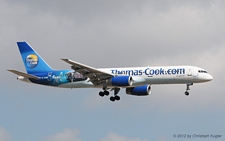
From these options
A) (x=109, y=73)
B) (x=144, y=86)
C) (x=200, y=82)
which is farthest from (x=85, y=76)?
(x=200, y=82)

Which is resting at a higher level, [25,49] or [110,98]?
[25,49]

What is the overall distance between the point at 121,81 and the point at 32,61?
1477cm

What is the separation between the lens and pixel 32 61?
88750mm

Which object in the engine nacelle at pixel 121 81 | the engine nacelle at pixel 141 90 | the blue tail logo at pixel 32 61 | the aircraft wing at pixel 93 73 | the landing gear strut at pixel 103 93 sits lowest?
the landing gear strut at pixel 103 93

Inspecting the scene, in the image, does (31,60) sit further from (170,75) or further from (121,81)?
(170,75)

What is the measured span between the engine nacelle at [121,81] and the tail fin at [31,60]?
10.3m

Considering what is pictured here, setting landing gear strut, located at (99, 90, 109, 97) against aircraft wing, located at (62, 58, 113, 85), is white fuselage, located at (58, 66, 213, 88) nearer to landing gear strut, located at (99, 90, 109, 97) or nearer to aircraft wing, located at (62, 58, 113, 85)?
aircraft wing, located at (62, 58, 113, 85)

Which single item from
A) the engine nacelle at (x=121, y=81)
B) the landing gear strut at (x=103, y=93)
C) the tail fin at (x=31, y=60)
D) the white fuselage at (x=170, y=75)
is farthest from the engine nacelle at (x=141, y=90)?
the tail fin at (x=31, y=60)

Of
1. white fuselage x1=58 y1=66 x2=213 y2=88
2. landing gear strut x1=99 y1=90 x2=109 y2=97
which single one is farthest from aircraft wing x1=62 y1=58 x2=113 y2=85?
white fuselage x1=58 y1=66 x2=213 y2=88

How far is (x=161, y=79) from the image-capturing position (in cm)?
7969

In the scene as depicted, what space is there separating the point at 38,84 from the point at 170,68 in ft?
59.1

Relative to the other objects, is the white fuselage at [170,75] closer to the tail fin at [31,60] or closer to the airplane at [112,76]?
the airplane at [112,76]

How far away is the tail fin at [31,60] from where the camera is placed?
287ft

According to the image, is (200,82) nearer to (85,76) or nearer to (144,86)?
(144,86)
